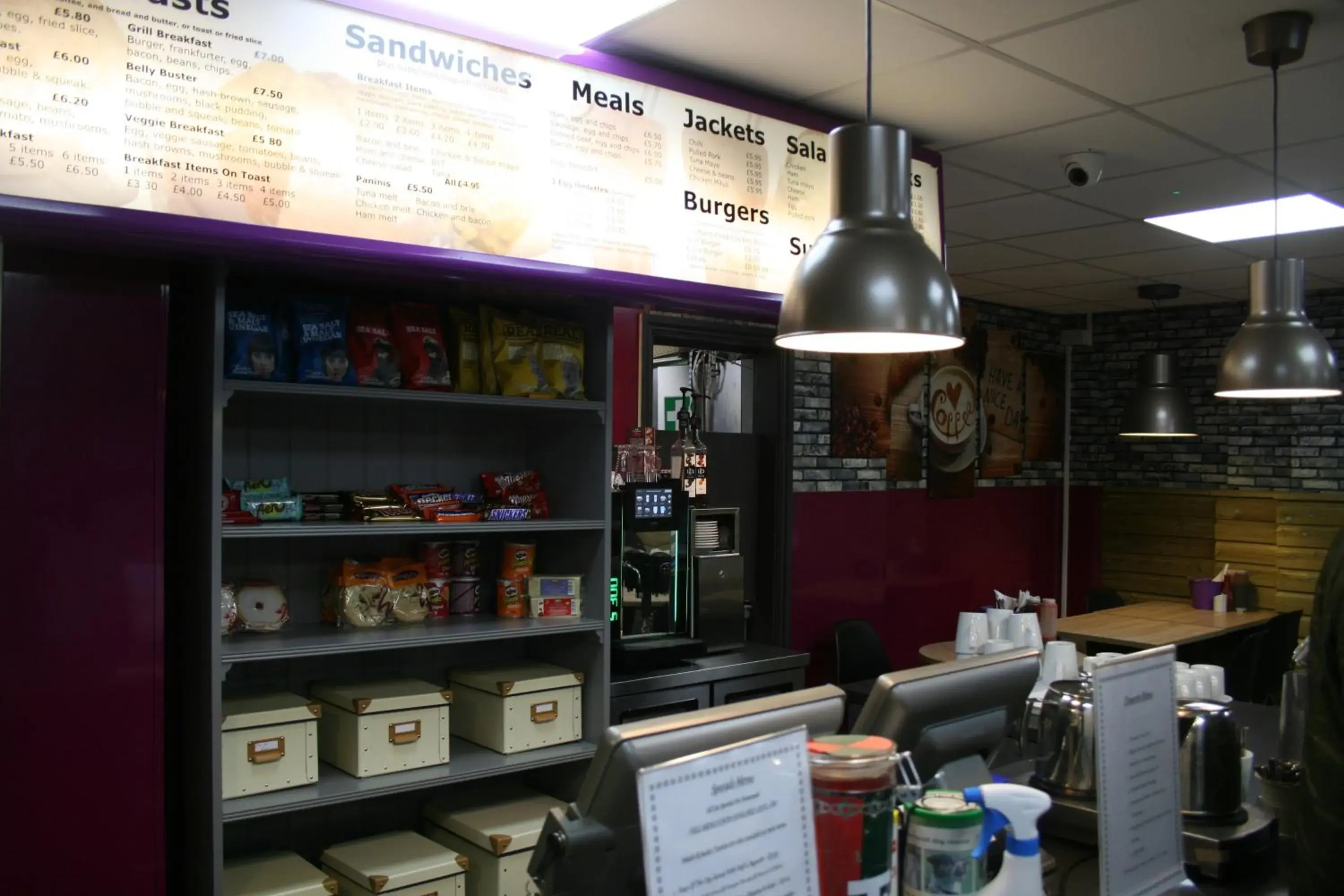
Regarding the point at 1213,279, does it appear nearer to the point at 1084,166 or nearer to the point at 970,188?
the point at 970,188

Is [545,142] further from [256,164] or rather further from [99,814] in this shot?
[99,814]

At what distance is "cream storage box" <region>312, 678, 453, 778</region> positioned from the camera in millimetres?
2959

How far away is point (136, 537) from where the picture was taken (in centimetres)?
257

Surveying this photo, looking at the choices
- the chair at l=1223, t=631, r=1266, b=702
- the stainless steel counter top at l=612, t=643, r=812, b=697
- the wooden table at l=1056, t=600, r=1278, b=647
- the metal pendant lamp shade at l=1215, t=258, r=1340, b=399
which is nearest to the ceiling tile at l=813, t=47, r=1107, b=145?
the metal pendant lamp shade at l=1215, t=258, r=1340, b=399

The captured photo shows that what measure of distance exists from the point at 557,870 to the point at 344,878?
1823 mm

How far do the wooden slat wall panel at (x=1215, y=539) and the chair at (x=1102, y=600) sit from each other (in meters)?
0.67

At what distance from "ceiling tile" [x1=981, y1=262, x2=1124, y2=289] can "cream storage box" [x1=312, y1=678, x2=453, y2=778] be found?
4284 millimetres

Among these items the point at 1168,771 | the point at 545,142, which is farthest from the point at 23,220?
the point at 1168,771

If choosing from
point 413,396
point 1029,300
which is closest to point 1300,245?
point 1029,300

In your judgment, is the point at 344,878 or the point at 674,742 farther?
the point at 344,878

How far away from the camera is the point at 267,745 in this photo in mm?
2783

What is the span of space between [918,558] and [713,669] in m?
3.02

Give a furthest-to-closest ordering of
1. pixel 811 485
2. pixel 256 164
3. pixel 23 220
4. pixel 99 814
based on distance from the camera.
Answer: pixel 811 485, pixel 99 814, pixel 256 164, pixel 23 220

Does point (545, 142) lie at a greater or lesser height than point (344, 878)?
greater
